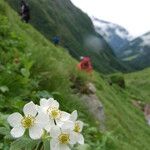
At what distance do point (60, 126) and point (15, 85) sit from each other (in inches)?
202

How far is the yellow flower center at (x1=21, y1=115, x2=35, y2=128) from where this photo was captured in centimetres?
359

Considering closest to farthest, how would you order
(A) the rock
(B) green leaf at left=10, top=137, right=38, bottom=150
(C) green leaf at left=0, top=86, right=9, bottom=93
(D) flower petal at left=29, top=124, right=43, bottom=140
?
(D) flower petal at left=29, top=124, right=43, bottom=140 < (B) green leaf at left=10, top=137, right=38, bottom=150 < (C) green leaf at left=0, top=86, right=9, bottom=93 < (A) the rock

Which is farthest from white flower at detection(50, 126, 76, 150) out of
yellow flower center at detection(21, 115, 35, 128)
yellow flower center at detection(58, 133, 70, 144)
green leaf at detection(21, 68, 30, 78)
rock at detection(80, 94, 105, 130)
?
rock at detection(80, 94, 105, 130)

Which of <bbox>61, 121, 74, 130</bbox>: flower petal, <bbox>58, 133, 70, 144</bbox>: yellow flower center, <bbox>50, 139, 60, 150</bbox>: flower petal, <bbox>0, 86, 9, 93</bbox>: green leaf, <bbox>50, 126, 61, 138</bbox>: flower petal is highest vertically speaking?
<bbox>0, 86, 9, 93</bbox>: green leaf

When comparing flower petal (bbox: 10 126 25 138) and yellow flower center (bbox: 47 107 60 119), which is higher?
yellow flower center (bbox: 47 107 60 119)

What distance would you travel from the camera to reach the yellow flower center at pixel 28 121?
359 cm

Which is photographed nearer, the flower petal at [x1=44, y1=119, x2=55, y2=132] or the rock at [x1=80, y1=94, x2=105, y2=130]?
the flower petal at [x1=44, y1=119, x2=55, y2=132]

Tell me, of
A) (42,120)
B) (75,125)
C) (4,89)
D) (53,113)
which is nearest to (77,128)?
(75,125)

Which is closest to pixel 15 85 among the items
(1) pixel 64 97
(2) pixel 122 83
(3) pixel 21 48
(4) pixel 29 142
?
(1) pixel 64 97

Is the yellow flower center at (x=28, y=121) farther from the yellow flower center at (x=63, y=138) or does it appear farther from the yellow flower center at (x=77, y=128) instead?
the yellow flower center at (x=77, y=128)

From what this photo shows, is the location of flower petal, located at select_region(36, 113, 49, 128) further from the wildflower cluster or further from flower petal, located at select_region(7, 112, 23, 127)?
flower petal, located at select_region(7, 112, 23, 127)

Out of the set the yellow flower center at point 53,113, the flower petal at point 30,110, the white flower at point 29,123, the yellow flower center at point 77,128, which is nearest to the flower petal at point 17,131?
the white flower at point 29,123

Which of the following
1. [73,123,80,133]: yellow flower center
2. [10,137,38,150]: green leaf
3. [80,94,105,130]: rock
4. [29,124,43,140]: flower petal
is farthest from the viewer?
[80,94,105,130]: rock

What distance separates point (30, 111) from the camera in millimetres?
3619
